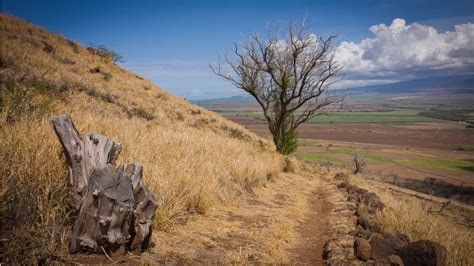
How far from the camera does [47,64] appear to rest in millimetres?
15336

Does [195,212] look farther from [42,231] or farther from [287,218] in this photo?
[42,231]

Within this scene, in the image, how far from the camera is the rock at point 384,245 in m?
4.88

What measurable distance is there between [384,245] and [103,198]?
4.33 meters

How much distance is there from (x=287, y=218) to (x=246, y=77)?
14356 millimetres

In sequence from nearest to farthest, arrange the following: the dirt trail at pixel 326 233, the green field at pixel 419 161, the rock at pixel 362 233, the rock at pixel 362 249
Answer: the rock at pixel 362 249
the dirt trail at pixel 326 233
the rock at pixel 362 233
the green field at pixel 419 161

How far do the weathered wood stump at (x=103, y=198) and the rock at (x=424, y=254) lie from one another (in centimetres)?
370

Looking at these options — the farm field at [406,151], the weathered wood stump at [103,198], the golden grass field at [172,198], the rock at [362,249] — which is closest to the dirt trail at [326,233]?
the rock at [362,249]

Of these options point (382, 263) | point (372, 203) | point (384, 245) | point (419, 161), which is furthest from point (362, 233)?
point (419, 161)

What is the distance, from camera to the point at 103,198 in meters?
3.10

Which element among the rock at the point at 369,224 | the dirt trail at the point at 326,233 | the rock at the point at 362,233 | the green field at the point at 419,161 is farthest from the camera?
the green field at the point at 419,161

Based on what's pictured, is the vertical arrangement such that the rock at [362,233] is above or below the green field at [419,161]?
above

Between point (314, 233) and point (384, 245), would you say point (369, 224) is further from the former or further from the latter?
point (384, 245)

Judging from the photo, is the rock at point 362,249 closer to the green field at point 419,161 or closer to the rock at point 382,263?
the rock at point 382,263

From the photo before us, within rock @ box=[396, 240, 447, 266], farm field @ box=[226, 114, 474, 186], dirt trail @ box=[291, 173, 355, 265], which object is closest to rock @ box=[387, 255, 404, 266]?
rock @ box=[396, 240, 447, 266]
